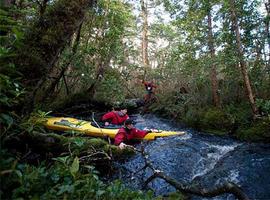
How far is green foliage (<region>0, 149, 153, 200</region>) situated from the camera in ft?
7.91

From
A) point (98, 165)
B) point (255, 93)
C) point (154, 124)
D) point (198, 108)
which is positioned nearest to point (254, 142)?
point (255, 93)

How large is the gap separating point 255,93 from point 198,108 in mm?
2251

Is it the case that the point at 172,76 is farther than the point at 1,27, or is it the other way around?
the point at 172,76

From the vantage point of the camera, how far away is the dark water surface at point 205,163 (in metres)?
6.15

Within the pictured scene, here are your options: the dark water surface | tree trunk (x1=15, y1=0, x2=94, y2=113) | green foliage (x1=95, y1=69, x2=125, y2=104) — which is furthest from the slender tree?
tree trunk (x1=15, y1=0, x2=94, y2=113)

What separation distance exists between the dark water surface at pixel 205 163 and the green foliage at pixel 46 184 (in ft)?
7.89

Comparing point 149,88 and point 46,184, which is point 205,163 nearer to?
point 46,184

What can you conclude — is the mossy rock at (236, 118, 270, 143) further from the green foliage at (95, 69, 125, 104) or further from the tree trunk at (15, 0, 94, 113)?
the tree trunk at (15, 0, 94, 113)

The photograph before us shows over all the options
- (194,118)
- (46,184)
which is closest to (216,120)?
(194,118)

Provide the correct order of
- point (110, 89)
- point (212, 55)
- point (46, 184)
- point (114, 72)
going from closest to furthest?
point (46, 184) < point (212, 55) < point (110, 89) < point (114, 72)

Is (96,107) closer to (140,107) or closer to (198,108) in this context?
(140,107)

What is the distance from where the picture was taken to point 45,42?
4910 millimetres

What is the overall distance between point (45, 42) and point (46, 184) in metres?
2.79

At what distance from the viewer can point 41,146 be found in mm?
5211
